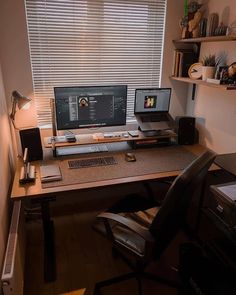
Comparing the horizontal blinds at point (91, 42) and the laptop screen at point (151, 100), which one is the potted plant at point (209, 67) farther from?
the horizontal blinds at point (91, 42)

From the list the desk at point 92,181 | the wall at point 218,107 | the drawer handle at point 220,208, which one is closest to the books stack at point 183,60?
the wall at point 218,107

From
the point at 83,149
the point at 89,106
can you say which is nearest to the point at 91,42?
the point at 89,106

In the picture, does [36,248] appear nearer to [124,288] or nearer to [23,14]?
[124,288]

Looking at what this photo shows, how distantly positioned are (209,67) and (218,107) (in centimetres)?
34

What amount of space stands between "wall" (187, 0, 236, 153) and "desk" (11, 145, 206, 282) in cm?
17

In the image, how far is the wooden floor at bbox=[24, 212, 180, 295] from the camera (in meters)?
1.64

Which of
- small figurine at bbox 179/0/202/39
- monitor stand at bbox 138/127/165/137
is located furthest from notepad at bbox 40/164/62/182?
small figurine at bbox 179/0/202/39

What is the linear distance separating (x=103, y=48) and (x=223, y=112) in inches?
46.0

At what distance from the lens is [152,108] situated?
2176 mm

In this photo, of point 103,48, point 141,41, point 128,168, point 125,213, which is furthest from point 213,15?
point 125,213

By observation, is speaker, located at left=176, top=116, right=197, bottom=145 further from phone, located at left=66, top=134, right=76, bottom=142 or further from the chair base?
the chair base

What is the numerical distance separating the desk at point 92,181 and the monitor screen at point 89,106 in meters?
0.29

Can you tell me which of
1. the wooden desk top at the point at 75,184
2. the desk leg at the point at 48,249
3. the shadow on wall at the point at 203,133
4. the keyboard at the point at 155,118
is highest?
the keyboard at the point at 155,118

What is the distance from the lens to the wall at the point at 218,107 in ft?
6.07
